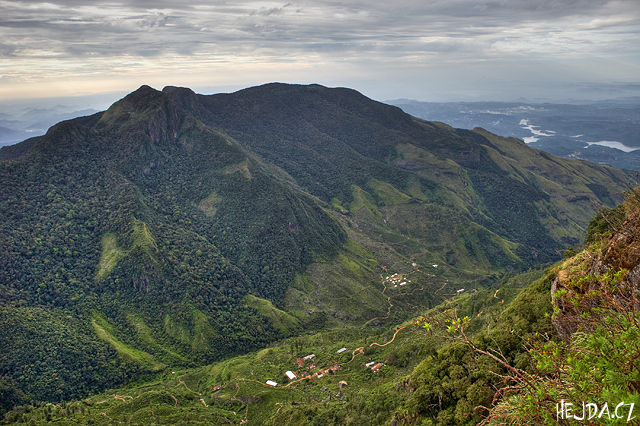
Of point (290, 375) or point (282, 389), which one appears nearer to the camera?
point (282, 389)

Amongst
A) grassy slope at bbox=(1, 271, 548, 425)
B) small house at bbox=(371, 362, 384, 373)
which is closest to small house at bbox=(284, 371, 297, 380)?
grassy slope at bbox=(1, 271, 548, 425)

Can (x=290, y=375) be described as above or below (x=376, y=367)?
below

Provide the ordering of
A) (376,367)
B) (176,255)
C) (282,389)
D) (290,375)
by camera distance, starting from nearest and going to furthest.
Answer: (376,367) → (282,389) → (290,375) → (176,255)

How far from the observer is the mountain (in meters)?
92.2

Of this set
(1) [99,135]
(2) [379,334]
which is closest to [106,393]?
(2) [379,334]

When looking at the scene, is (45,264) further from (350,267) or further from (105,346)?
(350,267)

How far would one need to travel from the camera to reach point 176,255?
121 m

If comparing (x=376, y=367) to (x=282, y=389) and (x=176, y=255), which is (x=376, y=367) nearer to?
(x=282, y=389)

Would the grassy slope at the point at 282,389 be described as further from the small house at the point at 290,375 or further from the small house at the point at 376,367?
the small house at the point at 290,375

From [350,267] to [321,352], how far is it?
53.3m

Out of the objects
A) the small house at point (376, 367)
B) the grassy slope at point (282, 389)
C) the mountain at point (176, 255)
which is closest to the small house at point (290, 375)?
the grassy slope at point (282, 389)

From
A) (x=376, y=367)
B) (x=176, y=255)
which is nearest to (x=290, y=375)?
(x=376, y=367)

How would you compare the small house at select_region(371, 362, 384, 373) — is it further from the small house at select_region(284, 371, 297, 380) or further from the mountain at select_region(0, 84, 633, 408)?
the mountain at select_region(0, 84, 633, 408)

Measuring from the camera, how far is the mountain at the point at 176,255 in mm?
92188
